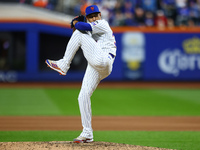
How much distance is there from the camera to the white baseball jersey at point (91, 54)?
215 inches

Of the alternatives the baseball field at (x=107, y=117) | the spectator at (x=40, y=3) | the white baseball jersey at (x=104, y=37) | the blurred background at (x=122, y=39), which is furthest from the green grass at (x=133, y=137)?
the spectator at (x=40, y=3)

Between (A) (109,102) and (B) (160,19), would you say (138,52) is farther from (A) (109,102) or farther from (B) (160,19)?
(A) (109,102)

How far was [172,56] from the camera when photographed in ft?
62.4

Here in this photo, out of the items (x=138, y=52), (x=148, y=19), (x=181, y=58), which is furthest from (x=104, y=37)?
(x=181, y=58)

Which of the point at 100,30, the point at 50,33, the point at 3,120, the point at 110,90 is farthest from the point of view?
the point at 50,33

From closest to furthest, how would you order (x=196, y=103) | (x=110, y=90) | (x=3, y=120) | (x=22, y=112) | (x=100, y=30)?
(x=100, y=30)
(x=3, y=120)
(x=22, y=112)
(x=196, y=103)
(x=110, y=90)

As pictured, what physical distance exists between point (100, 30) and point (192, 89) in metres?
12.0

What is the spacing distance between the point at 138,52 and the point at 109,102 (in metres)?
6.71

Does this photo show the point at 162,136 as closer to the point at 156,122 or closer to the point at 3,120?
the point at 156,122

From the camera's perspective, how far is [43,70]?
18.8m

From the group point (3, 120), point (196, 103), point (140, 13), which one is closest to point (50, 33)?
point (140, 13)

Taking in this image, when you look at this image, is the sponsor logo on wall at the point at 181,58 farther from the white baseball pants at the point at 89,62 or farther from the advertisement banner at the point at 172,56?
the white baseball pants at the point at 89,62

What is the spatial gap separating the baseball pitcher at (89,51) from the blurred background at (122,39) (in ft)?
41.3

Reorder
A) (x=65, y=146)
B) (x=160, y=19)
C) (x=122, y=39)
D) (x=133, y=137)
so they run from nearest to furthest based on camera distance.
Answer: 1. (x=65, y=146)
2. (x=133, y=137)
3. (x=122, y=39)
4. (x=160, y=19)
